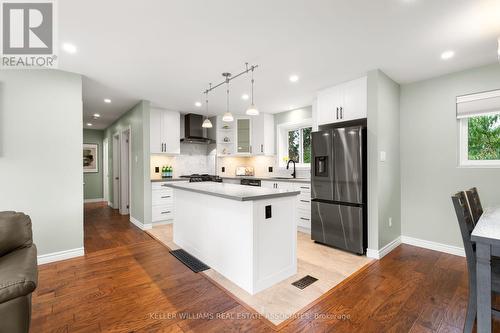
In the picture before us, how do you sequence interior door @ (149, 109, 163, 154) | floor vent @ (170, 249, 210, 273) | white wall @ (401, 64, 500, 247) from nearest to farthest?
floor vent @ (170, 249, 210, 273) → white wall @ (401, 64, 500, 247) → interior door @ (149, 109, 163, 154)

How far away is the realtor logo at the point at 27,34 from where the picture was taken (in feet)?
5.95

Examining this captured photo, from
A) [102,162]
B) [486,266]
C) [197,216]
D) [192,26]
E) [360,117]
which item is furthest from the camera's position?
[102,162]

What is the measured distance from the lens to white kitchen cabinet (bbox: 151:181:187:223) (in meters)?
4.54

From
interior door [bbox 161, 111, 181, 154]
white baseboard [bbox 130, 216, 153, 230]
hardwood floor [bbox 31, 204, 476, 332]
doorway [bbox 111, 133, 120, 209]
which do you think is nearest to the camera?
hardwood floor [bbox 31, 204, 476, 332]

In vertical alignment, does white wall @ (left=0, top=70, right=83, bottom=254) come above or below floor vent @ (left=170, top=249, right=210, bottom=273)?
above

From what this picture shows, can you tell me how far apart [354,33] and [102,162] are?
810 centimetres

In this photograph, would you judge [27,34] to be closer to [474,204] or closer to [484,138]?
[474,204]

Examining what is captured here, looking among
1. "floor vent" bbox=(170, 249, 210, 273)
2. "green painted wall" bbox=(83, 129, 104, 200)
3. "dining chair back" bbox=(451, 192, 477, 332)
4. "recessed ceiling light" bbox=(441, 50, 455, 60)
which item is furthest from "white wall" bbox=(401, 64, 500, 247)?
"green painted wall" bbox=(83, 129, 104, 200)

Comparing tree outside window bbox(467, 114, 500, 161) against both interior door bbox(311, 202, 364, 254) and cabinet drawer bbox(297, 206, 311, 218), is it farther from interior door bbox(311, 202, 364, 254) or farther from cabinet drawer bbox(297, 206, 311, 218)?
cabinet drawer bbox(297, 206, 311, 218)

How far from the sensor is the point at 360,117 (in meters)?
3.17

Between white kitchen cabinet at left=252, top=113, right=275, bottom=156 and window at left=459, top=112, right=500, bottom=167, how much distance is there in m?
3.34

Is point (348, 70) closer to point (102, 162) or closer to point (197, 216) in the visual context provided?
point (197, 216)

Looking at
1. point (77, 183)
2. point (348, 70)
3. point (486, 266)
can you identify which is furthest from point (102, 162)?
point (486, 266)

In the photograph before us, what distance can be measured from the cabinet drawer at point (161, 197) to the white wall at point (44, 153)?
1.47m
